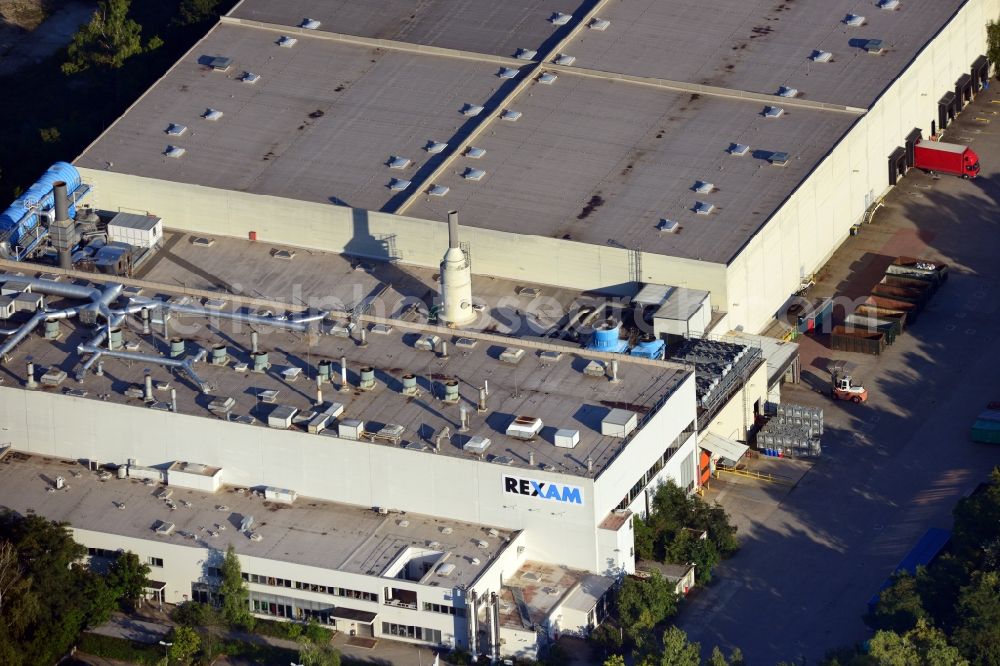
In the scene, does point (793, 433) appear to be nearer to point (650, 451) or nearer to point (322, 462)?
point (650, 451)

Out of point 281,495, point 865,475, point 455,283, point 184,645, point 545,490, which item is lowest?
point 865,475

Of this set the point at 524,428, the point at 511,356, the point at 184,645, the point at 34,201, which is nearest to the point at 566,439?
the point at 524,428

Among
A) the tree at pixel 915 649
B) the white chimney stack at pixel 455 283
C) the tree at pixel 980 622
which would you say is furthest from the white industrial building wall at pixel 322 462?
the tree at pixel 980 622

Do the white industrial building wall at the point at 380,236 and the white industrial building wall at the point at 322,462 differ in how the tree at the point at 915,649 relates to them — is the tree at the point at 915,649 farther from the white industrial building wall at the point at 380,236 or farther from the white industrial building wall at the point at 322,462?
the white industrial building wall at the point at 380,236

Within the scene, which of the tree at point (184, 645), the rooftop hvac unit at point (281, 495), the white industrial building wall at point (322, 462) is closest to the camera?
the tree at point (184, 645)

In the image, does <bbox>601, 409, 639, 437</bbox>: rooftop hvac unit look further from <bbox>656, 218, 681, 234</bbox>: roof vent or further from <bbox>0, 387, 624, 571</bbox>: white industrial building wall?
<bbox>656, 218, 681, 234</bbox>: roof vent

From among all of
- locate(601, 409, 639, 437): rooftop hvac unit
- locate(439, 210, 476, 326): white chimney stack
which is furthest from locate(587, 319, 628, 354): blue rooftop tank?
locate(601, 409, 639, 437): rooftop hvac unit
